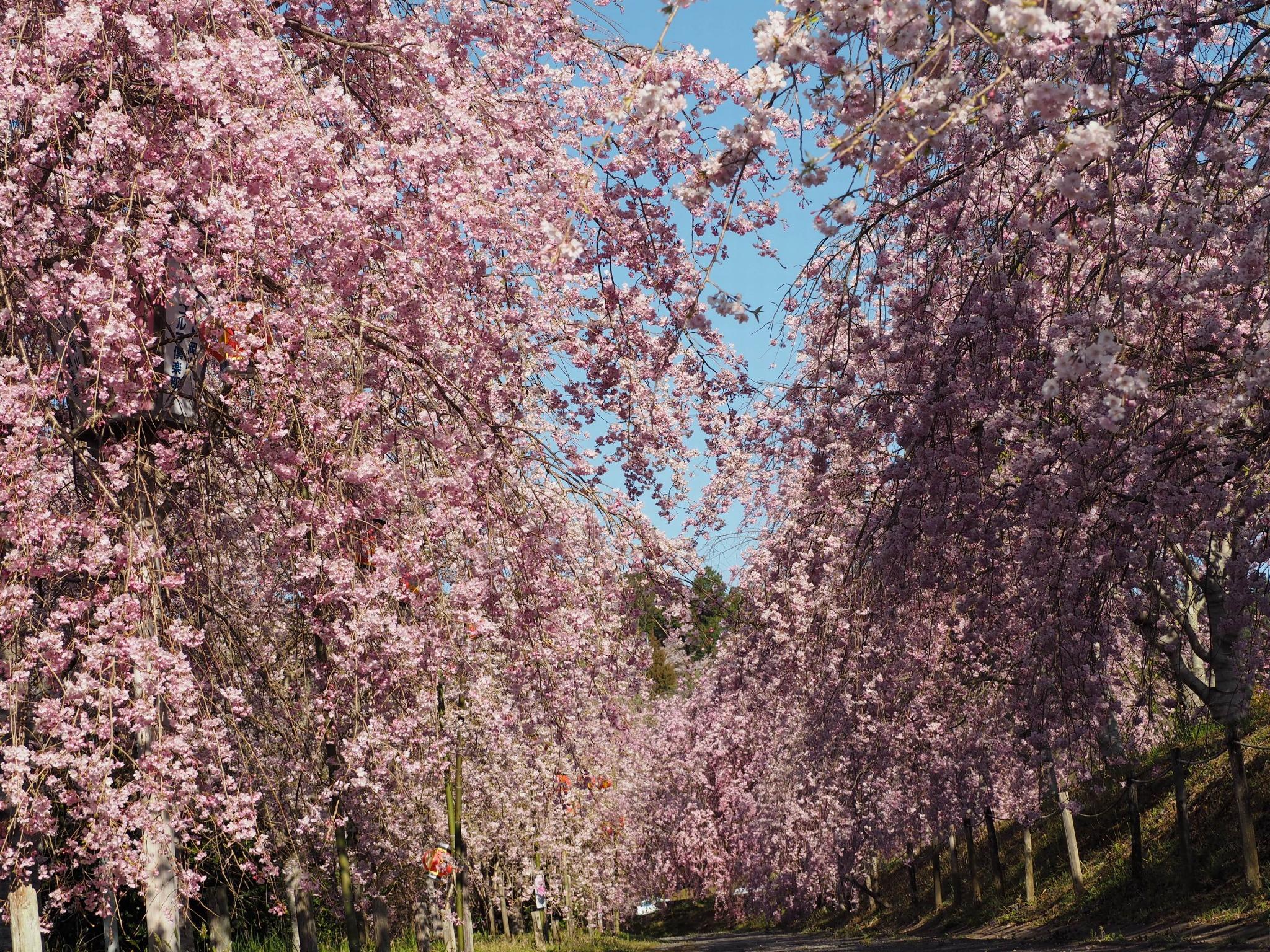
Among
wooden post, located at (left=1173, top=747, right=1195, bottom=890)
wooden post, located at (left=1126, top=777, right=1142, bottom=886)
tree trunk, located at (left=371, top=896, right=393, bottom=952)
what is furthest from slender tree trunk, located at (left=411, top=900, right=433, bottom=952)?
wooden post, located at (left=1173, top=747, right=1195, bottom=890)

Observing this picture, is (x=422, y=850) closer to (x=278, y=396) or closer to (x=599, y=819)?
(x=278, y=396)

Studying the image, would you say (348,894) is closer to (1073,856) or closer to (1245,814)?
(1245,814)

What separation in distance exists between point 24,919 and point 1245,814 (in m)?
13.4

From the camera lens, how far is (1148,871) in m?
19.8

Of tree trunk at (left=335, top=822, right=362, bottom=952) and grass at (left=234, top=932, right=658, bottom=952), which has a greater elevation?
tree trunk at (left=335, top=822, right=362, bottom=952)

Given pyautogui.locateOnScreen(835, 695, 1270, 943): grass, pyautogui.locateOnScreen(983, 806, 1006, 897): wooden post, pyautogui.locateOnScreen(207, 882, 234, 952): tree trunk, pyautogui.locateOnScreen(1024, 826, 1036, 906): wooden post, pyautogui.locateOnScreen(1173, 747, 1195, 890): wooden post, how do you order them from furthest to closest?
pyautogui.locateOnScreen(983, 806, 1006, 897): wooden post
pyautogui.locateOnScreen(1024, 826, 1036, 906): wooden post
pyautogui.locateOnScreen(1173, 747, 1195, 890): wooden post
pyautogui.locateOnScreen(835, 695, 1270, 943): grass
pyautogui.locateOnScreen(207, 882, 234, 952): tree trunk

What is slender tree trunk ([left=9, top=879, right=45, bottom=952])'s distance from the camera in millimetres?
8953

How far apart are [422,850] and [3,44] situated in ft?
49.0

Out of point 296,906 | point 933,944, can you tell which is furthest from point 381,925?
point 933,944

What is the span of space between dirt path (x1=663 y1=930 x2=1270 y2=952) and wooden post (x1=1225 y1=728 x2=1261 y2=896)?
3.95 ft

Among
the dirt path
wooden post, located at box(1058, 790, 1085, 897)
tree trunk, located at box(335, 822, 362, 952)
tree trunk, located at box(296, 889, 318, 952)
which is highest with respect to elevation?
tree trunk, located at box(335, 822, 362, 952)

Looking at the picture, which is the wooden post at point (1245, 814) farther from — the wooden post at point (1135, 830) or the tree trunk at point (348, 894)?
the tree trunk at point (348, 894)

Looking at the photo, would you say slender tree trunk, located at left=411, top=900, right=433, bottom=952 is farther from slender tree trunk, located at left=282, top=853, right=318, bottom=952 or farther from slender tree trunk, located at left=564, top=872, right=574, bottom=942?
slender tree trunk, located at left=564, top=872, right=574, bottom=942

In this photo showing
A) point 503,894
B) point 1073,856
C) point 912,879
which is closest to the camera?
point 1073,856
